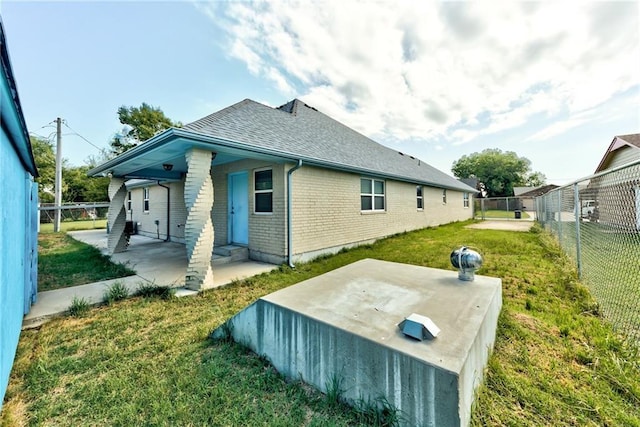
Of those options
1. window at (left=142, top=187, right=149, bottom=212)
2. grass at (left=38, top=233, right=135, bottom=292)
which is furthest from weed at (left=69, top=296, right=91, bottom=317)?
window at (left=142, top=187, right=149, bottom=212)

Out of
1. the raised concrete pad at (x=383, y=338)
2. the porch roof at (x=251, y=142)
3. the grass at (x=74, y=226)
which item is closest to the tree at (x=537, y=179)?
the porch roof at (x=251, y=142)

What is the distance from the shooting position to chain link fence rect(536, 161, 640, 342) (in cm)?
273

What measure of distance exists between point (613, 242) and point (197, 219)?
6.63 meters

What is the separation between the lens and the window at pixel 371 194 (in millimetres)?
9211

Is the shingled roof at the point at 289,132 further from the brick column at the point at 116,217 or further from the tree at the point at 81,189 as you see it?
the tree at the point at 81,189

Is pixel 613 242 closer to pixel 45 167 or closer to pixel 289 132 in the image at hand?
pixel 289 132

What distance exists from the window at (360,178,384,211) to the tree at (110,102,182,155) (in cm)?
2615

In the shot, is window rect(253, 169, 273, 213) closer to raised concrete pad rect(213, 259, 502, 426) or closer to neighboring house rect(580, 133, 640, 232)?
raised concrete pad rect(213, 259, 502, 426)

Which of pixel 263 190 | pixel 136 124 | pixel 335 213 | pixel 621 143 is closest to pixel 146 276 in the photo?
pixel 263 190

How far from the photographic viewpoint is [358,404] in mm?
1770

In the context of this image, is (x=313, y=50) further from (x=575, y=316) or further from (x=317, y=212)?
(x=575, y=316)

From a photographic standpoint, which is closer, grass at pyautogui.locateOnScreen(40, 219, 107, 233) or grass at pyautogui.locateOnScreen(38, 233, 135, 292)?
grass at pyautogui.locateOnScreen(38, 233, 135, 292)

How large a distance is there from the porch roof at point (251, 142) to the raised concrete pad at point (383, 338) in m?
3.46

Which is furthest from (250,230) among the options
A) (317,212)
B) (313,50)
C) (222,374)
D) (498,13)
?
(498,13)
